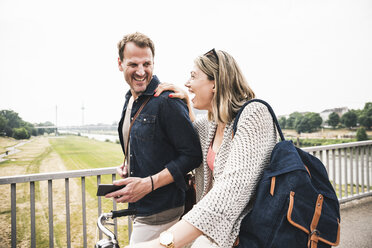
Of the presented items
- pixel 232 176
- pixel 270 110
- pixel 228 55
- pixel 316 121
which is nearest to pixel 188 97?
pixel 228 55

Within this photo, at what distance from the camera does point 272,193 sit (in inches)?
30.1

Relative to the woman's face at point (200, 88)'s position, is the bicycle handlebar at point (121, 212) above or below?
below

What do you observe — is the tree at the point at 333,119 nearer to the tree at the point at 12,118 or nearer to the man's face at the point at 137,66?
the man's face at the point at 137,66

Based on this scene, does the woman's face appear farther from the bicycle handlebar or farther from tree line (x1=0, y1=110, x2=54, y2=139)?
tree line (x1=0, y1=110, x2=54, y2=139)

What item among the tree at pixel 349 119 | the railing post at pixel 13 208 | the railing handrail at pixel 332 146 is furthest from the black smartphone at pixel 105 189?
the tree at pixel 349 119

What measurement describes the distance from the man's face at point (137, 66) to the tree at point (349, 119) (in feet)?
62.9

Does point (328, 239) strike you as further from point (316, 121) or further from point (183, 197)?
point (316, 121)

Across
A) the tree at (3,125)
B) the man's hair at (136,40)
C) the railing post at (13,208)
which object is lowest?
the railing post at (13,208)

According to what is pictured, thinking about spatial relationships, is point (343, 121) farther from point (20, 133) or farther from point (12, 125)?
point (12, 125)

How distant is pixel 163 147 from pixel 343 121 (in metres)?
19.5

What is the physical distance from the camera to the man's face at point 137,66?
1.41m

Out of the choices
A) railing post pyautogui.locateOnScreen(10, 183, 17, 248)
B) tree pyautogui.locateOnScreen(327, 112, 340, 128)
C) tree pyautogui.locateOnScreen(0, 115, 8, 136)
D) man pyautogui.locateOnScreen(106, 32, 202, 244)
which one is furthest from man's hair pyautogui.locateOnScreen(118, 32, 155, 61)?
tree pyautogui.locateOnScreen(327, 112, 340, 128)

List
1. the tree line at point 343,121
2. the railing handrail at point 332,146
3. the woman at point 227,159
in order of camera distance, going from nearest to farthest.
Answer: the woman at point 227,159, the railing handrail at point 332,146, the tree line at point 343,121

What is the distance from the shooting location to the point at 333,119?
1720 centimetres
